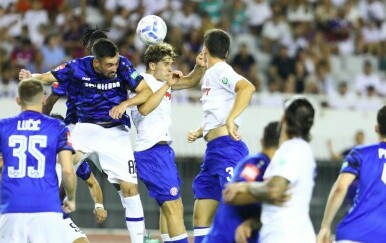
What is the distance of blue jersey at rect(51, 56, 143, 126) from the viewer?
12586mm

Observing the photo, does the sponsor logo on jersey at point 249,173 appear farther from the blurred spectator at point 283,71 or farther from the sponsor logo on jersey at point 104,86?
the blurred spectator at point 283,71

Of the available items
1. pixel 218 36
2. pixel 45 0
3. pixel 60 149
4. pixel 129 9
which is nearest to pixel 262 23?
pixel 129 9

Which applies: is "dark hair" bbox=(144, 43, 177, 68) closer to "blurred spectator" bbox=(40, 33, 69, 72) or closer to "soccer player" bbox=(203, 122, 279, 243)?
"soccer player" bbox=(203, 122, 279, 243)

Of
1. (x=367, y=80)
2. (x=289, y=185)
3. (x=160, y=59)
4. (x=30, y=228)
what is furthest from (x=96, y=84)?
(x=367, y=80)

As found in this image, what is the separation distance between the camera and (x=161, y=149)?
1291cm

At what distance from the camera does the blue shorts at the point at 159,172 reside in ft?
41.8

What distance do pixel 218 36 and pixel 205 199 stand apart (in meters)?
1.77

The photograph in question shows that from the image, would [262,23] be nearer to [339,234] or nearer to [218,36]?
[218,36]

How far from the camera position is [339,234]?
32.4 feet

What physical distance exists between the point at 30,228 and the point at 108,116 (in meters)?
2.95

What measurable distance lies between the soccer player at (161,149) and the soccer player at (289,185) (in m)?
3.47

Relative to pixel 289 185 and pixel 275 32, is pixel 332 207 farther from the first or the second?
pixel 275 32

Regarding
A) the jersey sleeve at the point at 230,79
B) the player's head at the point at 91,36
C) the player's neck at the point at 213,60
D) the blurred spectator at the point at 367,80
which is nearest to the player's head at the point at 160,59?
the player's neck at the point at 213,60

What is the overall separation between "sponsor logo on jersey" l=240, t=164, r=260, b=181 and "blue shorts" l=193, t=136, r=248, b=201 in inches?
127
